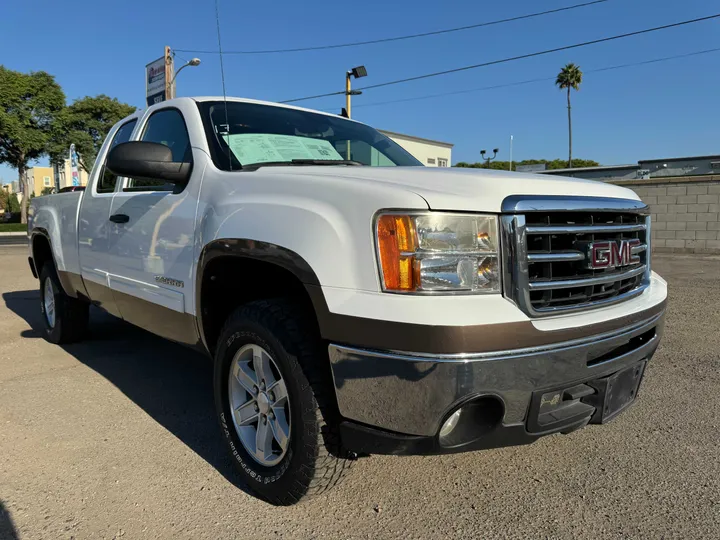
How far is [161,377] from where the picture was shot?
4.21 metres

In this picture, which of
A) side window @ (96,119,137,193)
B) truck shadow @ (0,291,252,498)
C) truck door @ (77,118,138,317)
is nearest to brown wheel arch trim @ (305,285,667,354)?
truck shadow @ (0,291,252,498)

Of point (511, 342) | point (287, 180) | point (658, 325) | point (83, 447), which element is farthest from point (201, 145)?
point (658, 325)

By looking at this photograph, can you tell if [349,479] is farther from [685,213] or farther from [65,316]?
[685,213]

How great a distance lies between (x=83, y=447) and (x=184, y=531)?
3.58ft

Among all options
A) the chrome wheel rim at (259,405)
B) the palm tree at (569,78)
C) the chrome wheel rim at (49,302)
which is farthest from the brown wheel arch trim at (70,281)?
the palm tree at (569,78)

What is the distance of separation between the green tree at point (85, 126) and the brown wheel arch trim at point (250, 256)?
3754cm

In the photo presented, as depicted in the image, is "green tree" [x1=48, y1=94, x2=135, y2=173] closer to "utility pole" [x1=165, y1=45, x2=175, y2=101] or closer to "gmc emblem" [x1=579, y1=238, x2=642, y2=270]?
"utility pole" [x1=165, y1=45, x2=175, y2=101]

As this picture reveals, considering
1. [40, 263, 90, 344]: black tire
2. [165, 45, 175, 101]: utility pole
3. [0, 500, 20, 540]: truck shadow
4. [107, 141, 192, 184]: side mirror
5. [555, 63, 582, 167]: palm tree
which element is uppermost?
[555, 63, 582, 167]: palm tree

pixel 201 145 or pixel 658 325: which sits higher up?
pixel 201 145

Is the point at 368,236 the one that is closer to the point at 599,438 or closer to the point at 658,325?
the point at 658,325

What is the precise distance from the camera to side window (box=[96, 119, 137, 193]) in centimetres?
398

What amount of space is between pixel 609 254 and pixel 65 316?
4.65 meters

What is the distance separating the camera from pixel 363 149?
3578 millimetres

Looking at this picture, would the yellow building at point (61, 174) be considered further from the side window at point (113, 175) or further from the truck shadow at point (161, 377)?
the side window at point (113, 175)
